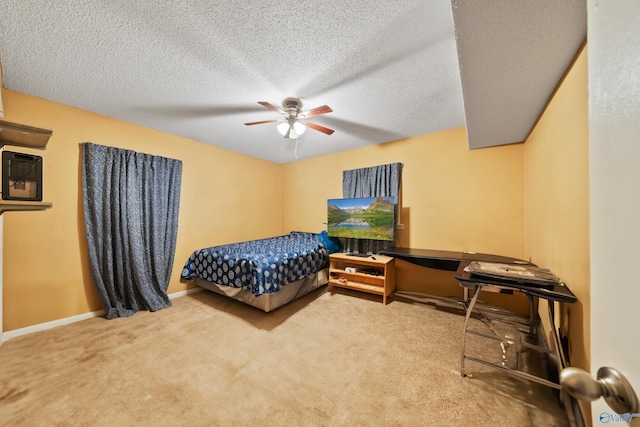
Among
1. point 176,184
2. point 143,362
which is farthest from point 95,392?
point 176,184

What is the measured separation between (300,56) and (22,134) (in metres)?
1.70

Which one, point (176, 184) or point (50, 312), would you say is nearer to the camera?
point (50, 312)

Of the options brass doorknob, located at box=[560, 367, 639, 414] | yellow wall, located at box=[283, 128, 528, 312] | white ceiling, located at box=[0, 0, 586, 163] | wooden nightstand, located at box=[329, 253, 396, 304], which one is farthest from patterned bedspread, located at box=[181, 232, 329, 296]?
brass doorknob, located at box=[560, 367, 639, 414]

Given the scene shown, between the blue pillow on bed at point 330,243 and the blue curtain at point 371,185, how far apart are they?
0.12 metres

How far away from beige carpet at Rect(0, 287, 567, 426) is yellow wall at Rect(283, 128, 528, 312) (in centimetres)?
89

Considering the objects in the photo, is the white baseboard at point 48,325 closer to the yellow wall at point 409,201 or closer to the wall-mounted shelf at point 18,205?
the yellow wall at point 409,201

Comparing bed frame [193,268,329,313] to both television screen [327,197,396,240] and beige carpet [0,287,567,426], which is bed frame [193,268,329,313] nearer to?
beige carpet [0,287,567,426]

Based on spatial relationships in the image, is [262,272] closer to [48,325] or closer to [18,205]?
[18,205]

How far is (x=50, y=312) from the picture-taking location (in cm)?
225

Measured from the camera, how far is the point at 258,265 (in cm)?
241

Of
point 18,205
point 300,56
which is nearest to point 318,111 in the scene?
point 300,56

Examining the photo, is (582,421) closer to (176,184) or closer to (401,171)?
(401,171)

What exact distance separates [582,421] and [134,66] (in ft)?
12.1

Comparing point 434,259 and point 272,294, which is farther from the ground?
point 434,259
